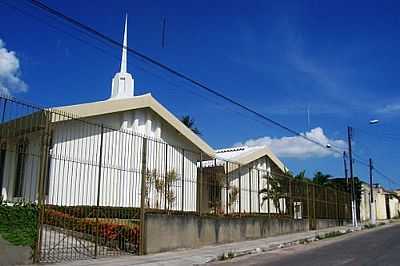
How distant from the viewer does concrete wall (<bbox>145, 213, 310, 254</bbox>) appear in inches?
575

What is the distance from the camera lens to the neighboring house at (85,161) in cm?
1219

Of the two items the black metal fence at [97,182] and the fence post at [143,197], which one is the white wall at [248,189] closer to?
the black metal fence at [97,182]

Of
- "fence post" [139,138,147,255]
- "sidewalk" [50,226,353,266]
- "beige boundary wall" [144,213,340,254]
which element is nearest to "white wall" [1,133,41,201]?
"sidewalk" [50,226,353,266]

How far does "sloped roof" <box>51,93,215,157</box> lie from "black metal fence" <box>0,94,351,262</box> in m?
2.23

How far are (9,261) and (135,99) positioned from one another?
43.4 ft

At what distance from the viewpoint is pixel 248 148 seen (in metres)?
34.6

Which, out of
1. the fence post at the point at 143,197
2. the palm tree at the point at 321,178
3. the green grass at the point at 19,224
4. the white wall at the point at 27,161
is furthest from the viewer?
the palm tree at the point at 321,178

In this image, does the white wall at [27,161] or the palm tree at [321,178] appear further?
the palm tree at [321,178]

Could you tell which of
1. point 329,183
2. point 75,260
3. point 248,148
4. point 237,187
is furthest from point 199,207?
point 329,183

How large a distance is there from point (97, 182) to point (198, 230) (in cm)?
438

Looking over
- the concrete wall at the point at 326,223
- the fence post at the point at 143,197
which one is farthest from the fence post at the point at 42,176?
the concrete wall at the point at 326,223

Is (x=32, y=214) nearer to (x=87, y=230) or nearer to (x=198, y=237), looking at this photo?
(x=87, y=230)

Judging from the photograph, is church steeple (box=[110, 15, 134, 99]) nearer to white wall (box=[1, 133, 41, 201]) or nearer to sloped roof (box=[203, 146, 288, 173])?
sloped roof (box=[203, 146, 288, 173])

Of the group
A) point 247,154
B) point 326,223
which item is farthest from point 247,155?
point 326,223
